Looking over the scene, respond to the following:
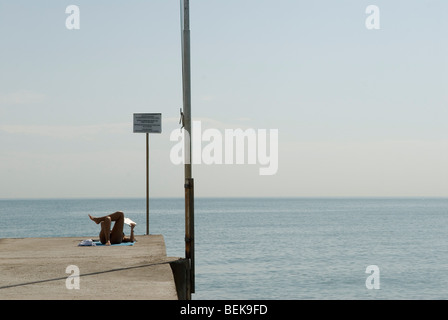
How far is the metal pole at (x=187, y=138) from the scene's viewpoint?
13.8 metres

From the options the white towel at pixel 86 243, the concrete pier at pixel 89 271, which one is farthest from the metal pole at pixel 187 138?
the white towel at pixel 86 243

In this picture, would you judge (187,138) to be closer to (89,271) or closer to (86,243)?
(89,271)

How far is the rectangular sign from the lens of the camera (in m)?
18.4

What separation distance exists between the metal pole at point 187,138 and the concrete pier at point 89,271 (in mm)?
686

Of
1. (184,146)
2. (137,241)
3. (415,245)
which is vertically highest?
(184,146)

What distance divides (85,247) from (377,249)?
4661cm

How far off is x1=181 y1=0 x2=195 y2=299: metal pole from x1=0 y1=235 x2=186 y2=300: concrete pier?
0.69 meters

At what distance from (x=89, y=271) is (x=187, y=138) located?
3.61 meters

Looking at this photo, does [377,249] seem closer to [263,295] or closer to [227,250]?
[227,250]

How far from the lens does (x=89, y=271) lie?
11500 millimetres

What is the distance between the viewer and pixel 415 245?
212ft
